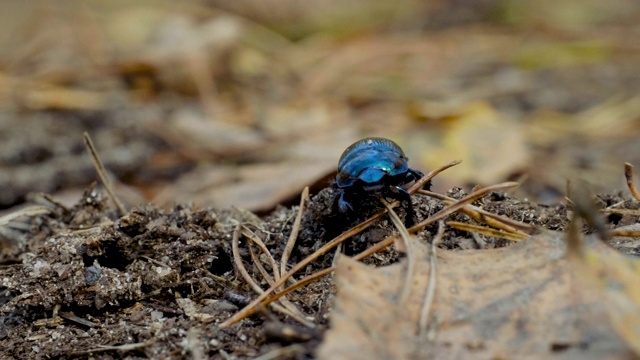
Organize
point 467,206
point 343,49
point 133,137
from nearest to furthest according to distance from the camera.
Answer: point 467,206
point 133,137
point 343,49

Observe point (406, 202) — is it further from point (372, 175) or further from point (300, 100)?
point (300, 100)

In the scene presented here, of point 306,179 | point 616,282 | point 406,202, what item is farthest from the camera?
point 306,179

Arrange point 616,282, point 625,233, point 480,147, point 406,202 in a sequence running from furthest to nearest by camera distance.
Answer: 1. point 480,147
2. point 406,202
3. point 625,233
4. point 616,282

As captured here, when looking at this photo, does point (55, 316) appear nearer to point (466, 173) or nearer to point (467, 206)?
point (467, 206)

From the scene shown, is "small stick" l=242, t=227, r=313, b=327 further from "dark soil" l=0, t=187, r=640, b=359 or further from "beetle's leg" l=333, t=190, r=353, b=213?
"beetle's leg" l=333, t=190, r=353, b=213

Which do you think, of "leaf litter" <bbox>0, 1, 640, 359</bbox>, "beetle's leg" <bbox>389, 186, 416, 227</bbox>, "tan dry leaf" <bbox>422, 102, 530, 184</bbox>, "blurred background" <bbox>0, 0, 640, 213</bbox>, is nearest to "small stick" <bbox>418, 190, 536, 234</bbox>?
"leaf litter" <bbox>0, 1, 640, 359</bbox>

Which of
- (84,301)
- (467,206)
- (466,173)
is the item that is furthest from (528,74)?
(84,301)

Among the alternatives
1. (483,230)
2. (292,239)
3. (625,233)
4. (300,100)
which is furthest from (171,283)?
(300,100)
